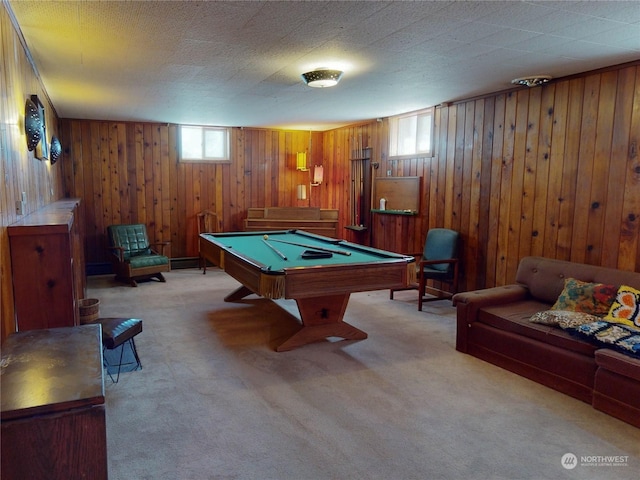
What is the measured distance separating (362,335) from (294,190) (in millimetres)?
4740

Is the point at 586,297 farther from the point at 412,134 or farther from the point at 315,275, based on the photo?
the point at 412,134

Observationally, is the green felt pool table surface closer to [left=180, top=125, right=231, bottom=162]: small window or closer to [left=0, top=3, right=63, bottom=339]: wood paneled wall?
[left=0, top=3, right=63, bottom=339]: wood paneled wall

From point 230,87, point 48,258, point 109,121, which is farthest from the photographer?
point 109,121

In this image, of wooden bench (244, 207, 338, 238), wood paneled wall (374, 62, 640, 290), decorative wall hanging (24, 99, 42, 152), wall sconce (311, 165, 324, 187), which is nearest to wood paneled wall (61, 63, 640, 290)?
wood paneled wall (374, 62, 640, 290)

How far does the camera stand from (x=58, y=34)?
298 cm

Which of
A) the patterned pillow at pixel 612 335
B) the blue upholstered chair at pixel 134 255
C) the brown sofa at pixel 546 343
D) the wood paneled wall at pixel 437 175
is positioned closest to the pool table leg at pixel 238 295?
the blue upholstered chair at pixel 134 255

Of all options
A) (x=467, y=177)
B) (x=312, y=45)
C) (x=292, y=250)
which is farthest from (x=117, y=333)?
(x=467, y=177)

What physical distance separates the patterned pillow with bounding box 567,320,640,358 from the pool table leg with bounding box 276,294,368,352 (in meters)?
1.79

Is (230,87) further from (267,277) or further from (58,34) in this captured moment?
(267,277)

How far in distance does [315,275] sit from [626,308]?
2177 millimetres

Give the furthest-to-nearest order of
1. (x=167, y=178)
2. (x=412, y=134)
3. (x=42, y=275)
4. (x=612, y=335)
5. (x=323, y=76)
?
(x=167, y=178), (x=412, y=134), (x=323, y=76), (x=612, y=335), (x=42, y=275)

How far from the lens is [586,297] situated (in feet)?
11.0

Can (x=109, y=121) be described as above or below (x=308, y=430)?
above

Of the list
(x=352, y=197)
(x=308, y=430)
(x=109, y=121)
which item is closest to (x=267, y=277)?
(x=308, y=430)
